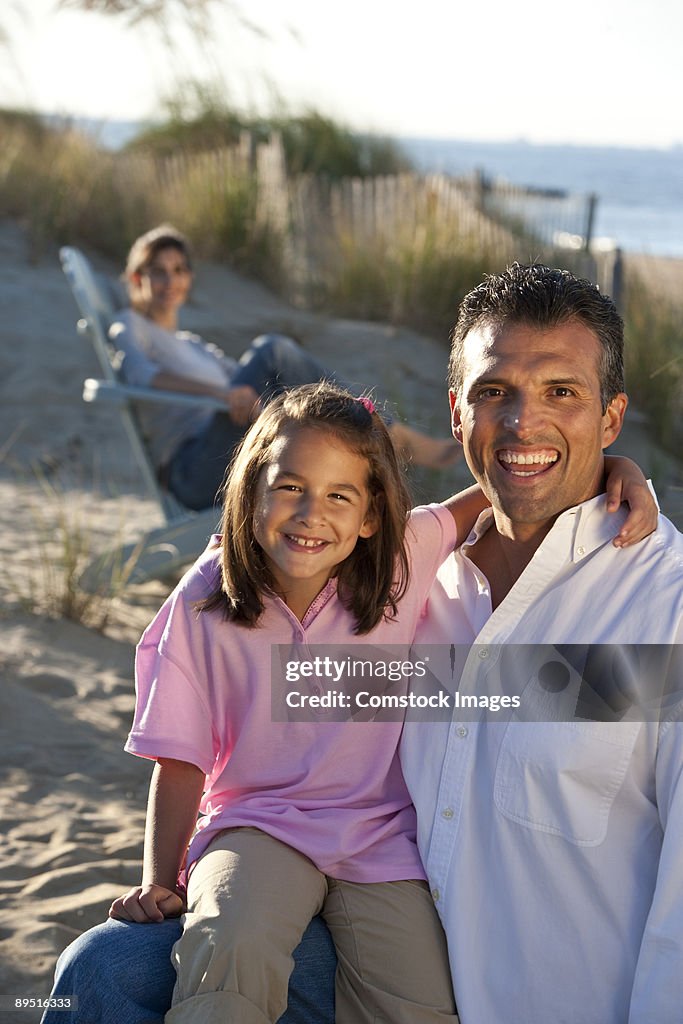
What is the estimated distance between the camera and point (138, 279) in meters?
5.98

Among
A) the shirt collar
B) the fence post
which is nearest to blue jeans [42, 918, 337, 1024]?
the shirt collar

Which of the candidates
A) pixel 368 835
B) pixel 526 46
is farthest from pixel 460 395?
pixel 526 46

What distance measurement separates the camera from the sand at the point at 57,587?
10.3 ft

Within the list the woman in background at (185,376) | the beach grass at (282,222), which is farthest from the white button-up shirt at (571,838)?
the beach grass at (282,222)

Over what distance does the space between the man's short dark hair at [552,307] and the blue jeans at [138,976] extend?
110 cm

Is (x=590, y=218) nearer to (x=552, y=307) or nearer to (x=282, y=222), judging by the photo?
(x=282, y=222)

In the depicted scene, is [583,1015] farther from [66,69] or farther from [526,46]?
[526,46]

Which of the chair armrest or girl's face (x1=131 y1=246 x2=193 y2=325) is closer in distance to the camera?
the chair armrest

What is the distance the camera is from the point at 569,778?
1881mm

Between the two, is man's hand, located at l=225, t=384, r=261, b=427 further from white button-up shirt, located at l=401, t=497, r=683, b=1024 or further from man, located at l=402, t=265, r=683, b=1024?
white button-up shirt, located at l=401, t=497, r=683, b=1024

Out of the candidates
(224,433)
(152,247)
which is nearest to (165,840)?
(224,433)

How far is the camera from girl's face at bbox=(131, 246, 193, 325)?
5910 millimetres

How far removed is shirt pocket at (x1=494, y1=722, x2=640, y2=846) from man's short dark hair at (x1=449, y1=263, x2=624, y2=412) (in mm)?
591

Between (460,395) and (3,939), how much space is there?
1.75m
